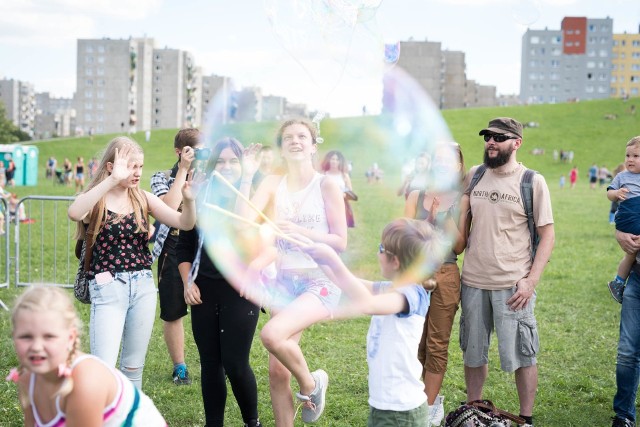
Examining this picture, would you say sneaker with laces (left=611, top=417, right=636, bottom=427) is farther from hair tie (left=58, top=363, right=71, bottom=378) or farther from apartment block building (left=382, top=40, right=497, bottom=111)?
apartment block building (left=382, top=40, right=497, bottom=111)

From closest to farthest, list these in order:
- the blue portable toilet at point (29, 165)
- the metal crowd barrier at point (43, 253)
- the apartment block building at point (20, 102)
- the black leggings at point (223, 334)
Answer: the black leggings at point (223, 334)
the metal crowd barrier at point (43, 253)
the blue portable toilet at point (29, 165)
the apartment block building at point (20, 102)

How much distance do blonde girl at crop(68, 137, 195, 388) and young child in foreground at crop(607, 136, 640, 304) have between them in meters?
3.25

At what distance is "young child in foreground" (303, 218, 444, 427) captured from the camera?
357 cm

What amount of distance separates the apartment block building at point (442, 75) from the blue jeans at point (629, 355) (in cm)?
6818

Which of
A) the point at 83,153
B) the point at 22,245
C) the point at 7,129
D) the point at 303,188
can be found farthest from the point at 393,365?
the point at 7,129

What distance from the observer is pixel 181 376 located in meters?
6.71

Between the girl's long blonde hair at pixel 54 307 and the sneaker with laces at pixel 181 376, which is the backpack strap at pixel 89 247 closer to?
the girl's long blonde hair at pixel 54 307

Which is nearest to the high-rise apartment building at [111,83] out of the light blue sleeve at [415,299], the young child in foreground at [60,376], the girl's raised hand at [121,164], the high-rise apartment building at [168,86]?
the high-rise apartment building at [168,86]

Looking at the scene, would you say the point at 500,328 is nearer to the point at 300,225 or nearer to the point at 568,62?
the point at 300,225

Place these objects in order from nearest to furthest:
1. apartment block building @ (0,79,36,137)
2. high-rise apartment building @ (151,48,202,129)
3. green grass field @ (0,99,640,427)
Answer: green grass field @ (0,99,640,427) → high-rise apartment building @ (151,48,202,129) → apartment block building @ (0,79,36,137)

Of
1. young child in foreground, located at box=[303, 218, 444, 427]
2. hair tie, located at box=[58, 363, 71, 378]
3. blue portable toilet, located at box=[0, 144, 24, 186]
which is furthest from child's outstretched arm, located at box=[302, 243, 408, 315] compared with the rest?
blue portable toilet, located at box=[0, 144, 24, 186]

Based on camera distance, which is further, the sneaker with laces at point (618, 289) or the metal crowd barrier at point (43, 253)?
the metal crowd barrier at point (43, 253)

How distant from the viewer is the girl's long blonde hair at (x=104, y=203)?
181 inches

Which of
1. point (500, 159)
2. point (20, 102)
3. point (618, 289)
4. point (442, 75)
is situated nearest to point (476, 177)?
point (500, 159)
